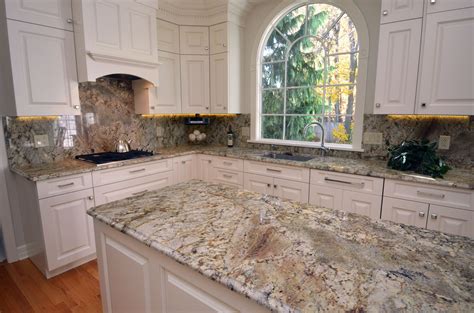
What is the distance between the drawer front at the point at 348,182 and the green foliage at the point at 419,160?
0.79 ft

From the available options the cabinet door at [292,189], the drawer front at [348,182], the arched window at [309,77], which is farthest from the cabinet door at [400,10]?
the cabinet door at [292,189]

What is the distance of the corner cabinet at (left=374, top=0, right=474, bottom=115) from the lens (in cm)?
191

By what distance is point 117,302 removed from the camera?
134 cm

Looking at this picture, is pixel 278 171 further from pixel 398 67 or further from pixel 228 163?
pixel 398 67

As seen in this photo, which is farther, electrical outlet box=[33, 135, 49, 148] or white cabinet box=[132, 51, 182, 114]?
white cabinet box=[132, 51, 182, 114]

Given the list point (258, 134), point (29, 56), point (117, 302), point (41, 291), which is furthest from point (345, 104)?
point (41, 291)

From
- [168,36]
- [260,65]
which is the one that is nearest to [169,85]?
[168,36]

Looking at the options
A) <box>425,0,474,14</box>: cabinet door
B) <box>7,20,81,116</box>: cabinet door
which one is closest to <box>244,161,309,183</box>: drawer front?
<box>425,0,474,14</box>: cabinet door

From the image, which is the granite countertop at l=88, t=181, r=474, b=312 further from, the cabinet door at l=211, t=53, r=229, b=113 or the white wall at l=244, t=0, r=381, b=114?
the cabinet door at l=211, t=53, r=229, b=113

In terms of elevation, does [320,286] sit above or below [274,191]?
above

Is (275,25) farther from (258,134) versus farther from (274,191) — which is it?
(274,191)

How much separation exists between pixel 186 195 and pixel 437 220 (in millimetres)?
1870

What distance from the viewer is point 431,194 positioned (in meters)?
1.95

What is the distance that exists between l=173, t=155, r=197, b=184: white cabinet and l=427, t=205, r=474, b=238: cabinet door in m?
2.50
